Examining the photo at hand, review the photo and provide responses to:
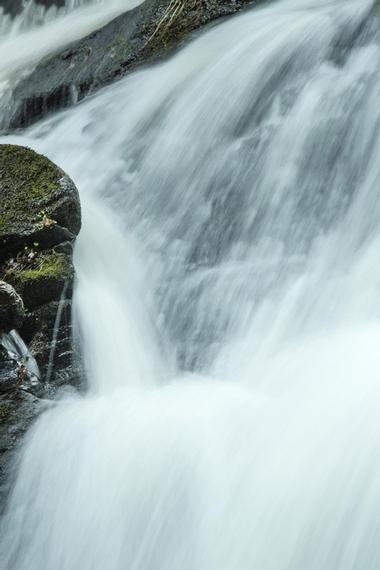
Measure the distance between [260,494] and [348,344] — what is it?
104cm

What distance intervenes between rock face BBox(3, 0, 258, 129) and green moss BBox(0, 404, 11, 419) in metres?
4.15

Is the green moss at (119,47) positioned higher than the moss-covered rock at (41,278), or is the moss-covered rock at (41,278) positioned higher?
the moss-covered rock at (41,278)

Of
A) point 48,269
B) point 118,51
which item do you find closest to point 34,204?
point 48,269

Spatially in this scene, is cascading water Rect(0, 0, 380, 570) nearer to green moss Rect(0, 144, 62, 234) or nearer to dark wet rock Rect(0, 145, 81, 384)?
dark wet rock Rect(0, 145, 81, 384)

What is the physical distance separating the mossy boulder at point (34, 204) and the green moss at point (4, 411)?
0.91 metres

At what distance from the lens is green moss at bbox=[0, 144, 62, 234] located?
479cm

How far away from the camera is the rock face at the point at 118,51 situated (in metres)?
7.68

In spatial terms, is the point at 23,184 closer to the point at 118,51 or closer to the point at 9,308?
the point at 9,308

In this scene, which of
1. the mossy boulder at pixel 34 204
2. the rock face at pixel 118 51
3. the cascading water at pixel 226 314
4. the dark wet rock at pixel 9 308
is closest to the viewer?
the cascading water at pixel 226 314

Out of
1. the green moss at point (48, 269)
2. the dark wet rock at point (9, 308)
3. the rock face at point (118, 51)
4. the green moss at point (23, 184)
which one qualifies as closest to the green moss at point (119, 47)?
the rock face at point (118, 51)

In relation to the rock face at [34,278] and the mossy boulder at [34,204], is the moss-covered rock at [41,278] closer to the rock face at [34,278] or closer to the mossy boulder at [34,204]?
the rock face at [34,278]

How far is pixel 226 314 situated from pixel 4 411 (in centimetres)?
135

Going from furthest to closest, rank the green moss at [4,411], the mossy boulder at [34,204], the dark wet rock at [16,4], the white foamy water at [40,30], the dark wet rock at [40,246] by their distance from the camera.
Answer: the dark wet rock at [16,4] → the white foamy water at [40,30] → the mossy boulder at [34,204] → the dark wet rock at [40,246] → the green moss at [4,411]

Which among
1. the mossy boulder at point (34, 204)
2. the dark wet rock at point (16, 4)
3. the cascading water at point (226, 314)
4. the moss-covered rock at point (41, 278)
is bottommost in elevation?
the dark wet rock at point (16, 4)
